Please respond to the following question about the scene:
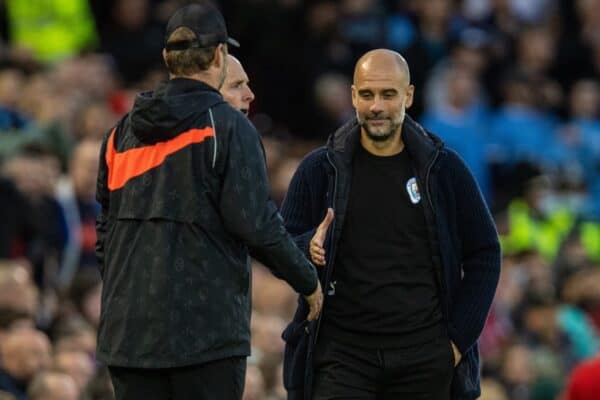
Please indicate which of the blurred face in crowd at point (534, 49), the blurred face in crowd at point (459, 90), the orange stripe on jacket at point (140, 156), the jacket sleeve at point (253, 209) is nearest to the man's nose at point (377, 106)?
the jacket sleeve at point (253, 209)

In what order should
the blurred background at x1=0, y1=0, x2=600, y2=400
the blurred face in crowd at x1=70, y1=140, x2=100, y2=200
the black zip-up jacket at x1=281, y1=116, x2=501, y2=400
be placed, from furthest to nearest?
the blurred face in crowd at x1=70, y1=140, x2=100, y2=200, the blurred background at x1=0, y1=0, x2=600, y2=400, the black zip-up jacket at x1=281, y1=116, x2=501, y2=400

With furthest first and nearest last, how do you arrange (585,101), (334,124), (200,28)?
(585,101)
(334,124)
(200,28)

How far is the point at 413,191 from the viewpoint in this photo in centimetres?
709

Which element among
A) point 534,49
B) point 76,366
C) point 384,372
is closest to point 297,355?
point 384,372

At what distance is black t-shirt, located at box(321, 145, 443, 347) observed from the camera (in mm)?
7004

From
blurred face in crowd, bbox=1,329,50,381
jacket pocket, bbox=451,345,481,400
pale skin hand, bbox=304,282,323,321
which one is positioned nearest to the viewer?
pale skin hand, bbox=304,282,323,321

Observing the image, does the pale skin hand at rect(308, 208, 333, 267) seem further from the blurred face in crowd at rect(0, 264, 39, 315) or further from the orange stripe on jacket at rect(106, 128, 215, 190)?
the blurred face in crowd at rect(0, 264, 39, 315)

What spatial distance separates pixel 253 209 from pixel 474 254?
1259 millimetres

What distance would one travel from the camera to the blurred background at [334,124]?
11273 mm

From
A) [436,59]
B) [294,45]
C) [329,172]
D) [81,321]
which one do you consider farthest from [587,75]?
[329,172]

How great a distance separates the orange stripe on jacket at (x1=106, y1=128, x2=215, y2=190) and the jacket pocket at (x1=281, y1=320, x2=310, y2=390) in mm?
1065

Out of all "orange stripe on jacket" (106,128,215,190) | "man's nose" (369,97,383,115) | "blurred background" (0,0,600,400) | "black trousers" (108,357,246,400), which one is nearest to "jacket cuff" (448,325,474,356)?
"man's nose" (369,97,383,115)

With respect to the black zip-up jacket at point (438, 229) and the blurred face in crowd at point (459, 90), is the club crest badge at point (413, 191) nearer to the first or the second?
the black zip-up jacket at point (438, 229)

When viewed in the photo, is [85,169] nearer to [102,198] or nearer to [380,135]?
[380,135]
